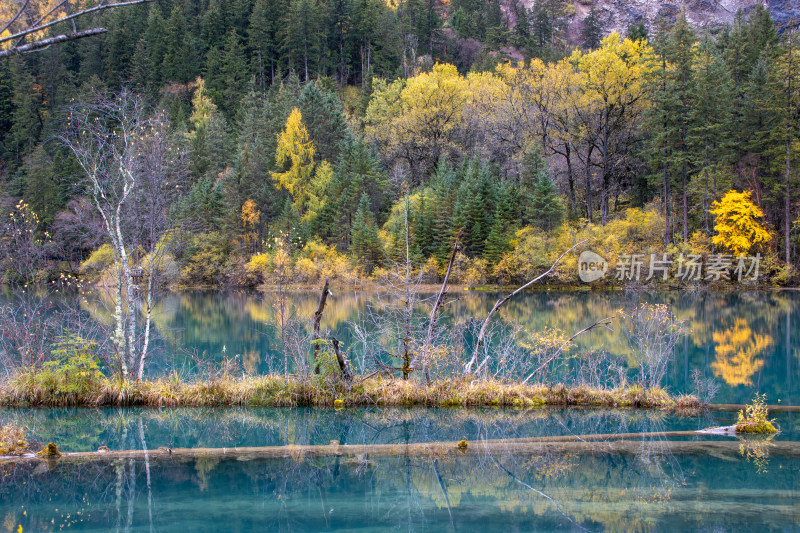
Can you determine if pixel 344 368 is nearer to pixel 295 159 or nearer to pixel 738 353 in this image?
pixel 738 353

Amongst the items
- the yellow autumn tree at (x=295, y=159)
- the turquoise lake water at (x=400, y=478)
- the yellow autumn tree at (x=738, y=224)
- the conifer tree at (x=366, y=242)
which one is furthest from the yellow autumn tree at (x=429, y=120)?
the turquoise lake water at (x=400, y=478)

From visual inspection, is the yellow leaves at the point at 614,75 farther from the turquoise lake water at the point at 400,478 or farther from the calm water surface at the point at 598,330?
the turquoise lake water at the point at 400,478

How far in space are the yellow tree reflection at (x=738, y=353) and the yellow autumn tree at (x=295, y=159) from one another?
133 feet

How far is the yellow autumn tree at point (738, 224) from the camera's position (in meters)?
40.3

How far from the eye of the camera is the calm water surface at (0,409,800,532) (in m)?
6.89

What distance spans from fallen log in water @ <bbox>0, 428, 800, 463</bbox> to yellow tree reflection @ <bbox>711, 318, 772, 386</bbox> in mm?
6855

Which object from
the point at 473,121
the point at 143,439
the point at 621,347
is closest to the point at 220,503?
the point at 143,439

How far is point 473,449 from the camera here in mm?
9492

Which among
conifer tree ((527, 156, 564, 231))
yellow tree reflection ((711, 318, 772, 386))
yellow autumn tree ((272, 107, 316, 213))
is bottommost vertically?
yellow tree reflection ((711, 318, 772, 386))

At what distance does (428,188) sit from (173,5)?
66309 millimetres

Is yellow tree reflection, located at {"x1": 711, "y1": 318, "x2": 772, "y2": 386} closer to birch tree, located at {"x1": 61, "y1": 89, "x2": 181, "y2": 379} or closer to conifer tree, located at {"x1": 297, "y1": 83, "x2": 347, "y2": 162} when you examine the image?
birch tree, located at {"x1": 61, "y1": 89, "x2": 181, "y2": 379}

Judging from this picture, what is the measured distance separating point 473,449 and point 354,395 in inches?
133

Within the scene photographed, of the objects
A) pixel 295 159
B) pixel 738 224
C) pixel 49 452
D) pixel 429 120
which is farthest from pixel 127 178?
pixel 295 159

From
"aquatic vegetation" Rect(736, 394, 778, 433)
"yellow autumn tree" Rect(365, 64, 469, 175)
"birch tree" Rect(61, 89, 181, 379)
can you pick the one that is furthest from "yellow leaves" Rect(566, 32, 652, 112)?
"birch tree" Rect(61, 89, 181, 379)
